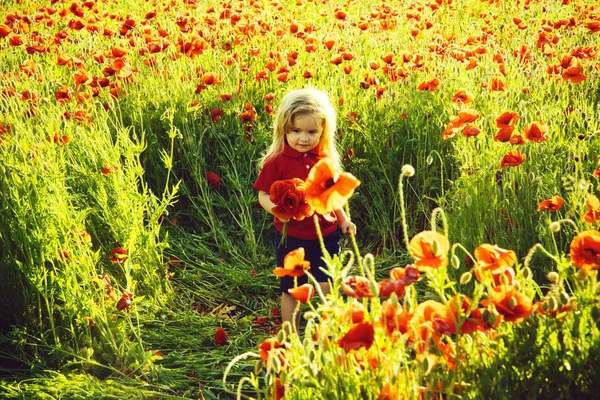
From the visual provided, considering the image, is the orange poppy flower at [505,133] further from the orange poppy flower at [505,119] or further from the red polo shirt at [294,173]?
the red polo shirt at [294,173]

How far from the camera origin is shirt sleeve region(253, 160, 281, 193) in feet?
8.95

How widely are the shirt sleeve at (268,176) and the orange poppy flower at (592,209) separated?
126 centimetres

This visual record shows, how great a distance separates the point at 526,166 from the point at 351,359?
168cm

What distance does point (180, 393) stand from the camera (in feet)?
8.46

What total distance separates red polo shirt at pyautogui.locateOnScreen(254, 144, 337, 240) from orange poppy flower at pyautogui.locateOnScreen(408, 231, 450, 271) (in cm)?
124

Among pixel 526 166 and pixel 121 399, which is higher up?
pixel 526 166

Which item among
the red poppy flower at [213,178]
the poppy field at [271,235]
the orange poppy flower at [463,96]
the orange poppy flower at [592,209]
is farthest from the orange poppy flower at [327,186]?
the red poppy flower at [213,178]

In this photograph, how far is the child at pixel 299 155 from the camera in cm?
269

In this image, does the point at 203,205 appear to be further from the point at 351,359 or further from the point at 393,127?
the point at 351,359

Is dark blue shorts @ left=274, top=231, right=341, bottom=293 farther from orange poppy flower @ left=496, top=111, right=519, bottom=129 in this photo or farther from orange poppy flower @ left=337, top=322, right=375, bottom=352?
orange poppy flower @ left=337, top=322, right=375, bottom=352

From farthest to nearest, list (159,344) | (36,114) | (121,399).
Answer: (36,114)
(159,344)
(121,399)

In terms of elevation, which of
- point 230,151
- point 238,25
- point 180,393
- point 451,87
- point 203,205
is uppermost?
point 238,25

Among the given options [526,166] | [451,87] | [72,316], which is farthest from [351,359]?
[451,87]

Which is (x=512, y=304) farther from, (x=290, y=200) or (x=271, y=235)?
(x=271, y=235)
